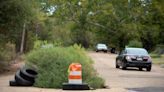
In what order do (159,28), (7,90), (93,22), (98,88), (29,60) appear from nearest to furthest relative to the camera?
1. (7,90)
2. (98,88)
3. (29,60)
4. (159,28)
5. (93,22)

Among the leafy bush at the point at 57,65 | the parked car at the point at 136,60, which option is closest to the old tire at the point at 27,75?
the leafy bush at the point at 57,65

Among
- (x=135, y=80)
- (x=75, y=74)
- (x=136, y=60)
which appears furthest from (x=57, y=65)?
(x=136, y=60)

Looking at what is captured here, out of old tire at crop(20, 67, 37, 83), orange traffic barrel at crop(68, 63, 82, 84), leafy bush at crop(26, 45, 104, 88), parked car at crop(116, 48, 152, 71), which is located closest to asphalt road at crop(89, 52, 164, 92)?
leafy bush at crop(26, 45, 104, 88)

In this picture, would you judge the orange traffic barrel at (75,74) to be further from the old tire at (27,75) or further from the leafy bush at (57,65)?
the old tire at (27,75)

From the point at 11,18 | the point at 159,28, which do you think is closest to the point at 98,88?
the point at 11,18

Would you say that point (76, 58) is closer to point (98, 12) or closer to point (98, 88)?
point (98, 88)

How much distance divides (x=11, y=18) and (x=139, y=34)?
2251 inches

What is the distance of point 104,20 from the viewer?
89438mm

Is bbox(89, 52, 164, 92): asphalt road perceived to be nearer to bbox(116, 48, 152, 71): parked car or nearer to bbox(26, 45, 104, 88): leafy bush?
bbox(26, 45, 104, 88): leafy bush

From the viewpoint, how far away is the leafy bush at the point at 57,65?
20156 millimetres

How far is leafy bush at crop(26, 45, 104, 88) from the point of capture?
20156mm

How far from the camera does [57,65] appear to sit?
20.6 metres

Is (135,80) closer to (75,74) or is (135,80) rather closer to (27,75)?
(27,75)

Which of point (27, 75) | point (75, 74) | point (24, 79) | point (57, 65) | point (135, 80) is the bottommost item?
point (135, 80)
